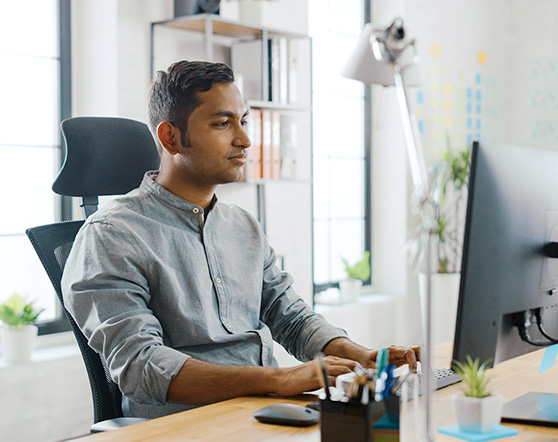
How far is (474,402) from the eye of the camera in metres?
1.12

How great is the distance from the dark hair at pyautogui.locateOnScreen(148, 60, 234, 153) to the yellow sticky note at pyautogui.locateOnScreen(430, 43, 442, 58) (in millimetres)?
3137

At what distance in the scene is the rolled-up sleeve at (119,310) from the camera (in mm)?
1455

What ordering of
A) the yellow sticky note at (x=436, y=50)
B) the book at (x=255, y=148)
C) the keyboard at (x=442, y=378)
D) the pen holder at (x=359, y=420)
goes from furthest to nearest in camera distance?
the yellow sticky note at (x=436, y=50) → the book at (x=255, y=148) → the keyboard at (x=442, y=378) → the pen holder at (x=359, y=420)

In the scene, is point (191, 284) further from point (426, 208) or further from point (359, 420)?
point (426, 208)

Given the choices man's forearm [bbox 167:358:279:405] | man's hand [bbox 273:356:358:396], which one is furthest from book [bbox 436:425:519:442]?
man's forearm [bbox 167:358:279:405]

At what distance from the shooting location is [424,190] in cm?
83

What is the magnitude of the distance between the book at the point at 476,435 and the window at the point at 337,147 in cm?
318

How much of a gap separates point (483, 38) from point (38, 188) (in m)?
3.33

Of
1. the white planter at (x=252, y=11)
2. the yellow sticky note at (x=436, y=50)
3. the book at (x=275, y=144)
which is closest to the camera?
the book at (x=275, y=144)

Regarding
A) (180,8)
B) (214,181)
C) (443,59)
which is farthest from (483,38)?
(214,181)

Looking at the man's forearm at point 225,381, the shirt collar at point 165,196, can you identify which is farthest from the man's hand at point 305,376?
the shirt collar at point 165,196

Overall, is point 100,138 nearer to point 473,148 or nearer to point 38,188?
point 473,148

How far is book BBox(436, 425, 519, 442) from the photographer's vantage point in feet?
3.65

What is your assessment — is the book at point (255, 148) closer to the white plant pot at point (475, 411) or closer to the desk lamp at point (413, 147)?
the white plant pot at point (475, 411)
